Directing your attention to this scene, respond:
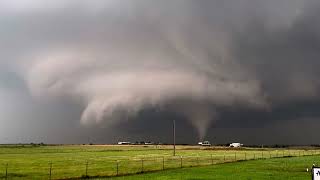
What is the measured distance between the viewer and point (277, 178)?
136 ft

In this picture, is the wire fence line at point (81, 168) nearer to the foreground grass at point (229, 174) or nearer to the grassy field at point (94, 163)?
the grassy field at point (94, 163)

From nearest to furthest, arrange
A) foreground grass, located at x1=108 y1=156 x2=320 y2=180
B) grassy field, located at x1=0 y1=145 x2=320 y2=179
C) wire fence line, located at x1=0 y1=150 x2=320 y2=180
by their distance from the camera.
→ foreground grass, located at x1=108 y1=156 x2=320 y2=180
wire fence line, located at x1=0 y1=150 x2=320 y2=180
grassy field, located at x1=0 y1=145 x2=320 y2=179

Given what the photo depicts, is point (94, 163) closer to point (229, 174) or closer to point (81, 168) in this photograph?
point (81, 168)

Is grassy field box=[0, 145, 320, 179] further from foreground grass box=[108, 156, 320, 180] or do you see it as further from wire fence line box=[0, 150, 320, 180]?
foreground grass box=[108, 156, 320, 180]

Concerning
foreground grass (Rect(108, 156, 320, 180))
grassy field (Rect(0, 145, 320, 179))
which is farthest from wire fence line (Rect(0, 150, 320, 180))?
foreground grass (Rect(108, 156, 320, 180))

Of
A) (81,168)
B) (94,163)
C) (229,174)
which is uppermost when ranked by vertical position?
(94,163)

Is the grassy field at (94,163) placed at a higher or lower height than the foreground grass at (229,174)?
higher

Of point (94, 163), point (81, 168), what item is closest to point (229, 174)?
point (81, 168)

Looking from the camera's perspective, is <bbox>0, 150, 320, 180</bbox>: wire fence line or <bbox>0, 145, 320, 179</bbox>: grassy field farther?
<bbox>0, 145, 320, 179</bbox>: grassy field

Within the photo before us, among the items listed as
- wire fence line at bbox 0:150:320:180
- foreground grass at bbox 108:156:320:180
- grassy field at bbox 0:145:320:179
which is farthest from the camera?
grassy field at bbox 0:145:320:179

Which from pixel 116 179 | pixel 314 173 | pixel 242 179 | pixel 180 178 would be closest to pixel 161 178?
pixel 180 178

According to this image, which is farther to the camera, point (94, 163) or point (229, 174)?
point (94, 163)

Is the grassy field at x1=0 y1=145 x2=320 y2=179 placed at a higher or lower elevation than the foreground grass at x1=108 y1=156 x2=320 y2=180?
higher

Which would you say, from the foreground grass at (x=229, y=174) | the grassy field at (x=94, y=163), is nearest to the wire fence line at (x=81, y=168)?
the grassy field at (x=94, y=163)
